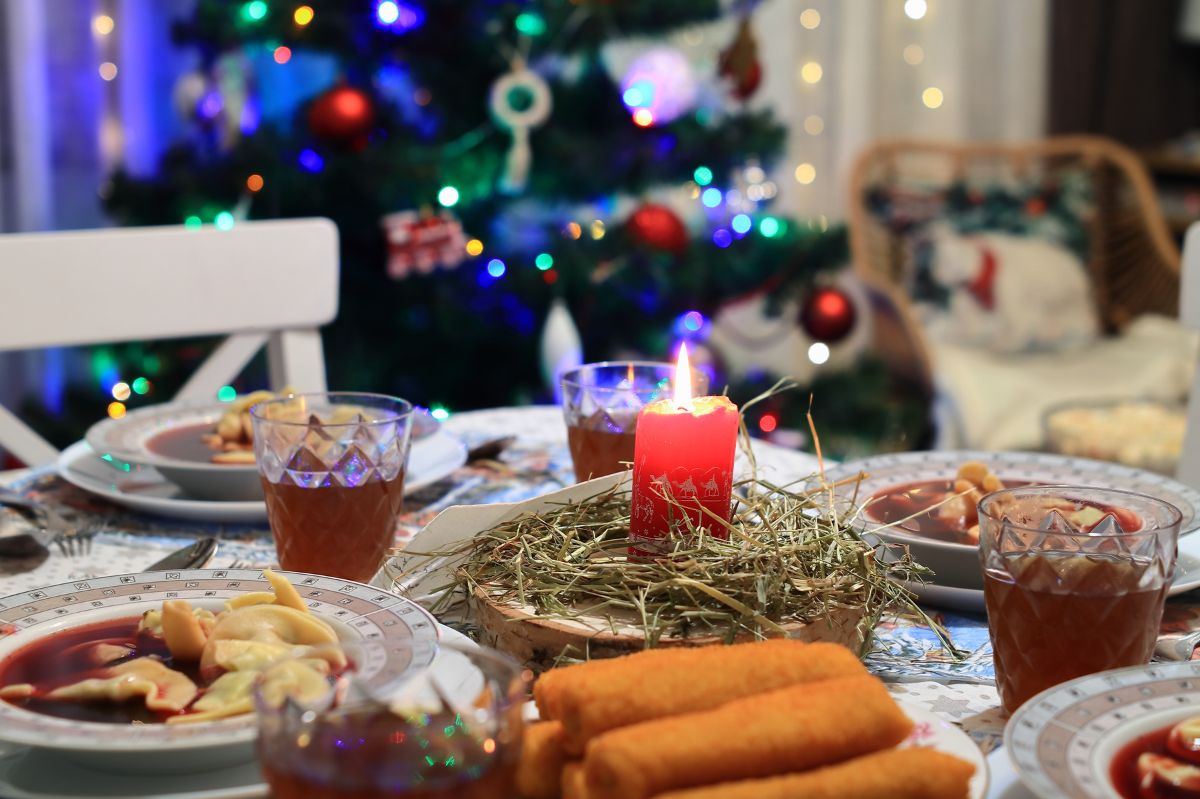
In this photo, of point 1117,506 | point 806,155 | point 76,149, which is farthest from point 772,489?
point 806,155

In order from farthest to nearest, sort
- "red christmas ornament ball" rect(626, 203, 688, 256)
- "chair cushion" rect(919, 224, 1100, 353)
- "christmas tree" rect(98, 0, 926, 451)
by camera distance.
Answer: "chair cushion" rect(919, 224, 1100, 353)
"red christmas ornament ball" rect(626, 203, 688, 256)
"christmas tree" rect(98, 0, 926, 451)

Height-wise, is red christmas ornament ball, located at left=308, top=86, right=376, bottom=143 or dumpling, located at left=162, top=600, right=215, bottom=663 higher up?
red christmas ornament ball, located at left=308, top=86, right=376, bottom=143

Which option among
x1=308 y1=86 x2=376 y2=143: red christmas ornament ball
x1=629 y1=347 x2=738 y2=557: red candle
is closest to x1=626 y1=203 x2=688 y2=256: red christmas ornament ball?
x1=308 y1=86 x2=376 y2=143: red christmas ornament ball

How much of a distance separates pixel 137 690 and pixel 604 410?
502 mm

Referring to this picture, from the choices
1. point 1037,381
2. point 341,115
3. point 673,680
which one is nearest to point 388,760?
point 673,680

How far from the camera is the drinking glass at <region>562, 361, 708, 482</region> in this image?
1029 mm

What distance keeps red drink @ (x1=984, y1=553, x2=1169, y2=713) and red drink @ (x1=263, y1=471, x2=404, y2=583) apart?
42cm

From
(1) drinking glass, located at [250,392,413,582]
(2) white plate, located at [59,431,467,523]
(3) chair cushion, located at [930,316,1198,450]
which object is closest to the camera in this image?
(1) drinking glass, located at [250,392,413,582]

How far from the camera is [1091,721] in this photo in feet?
1.89

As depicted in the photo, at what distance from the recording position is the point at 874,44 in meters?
4.14

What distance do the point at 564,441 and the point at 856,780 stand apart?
0.89m

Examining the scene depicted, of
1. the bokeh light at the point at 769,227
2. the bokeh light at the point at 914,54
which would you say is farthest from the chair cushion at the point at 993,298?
the bokeh light at the point at 914,54

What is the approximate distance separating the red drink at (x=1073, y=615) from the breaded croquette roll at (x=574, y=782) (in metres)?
0.27

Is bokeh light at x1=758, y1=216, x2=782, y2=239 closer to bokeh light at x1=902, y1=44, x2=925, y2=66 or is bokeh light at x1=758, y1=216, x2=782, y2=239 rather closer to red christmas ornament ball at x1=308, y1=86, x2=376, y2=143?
red christmas ornament ball at x1=308, y1=86, x2=376, y2=143
